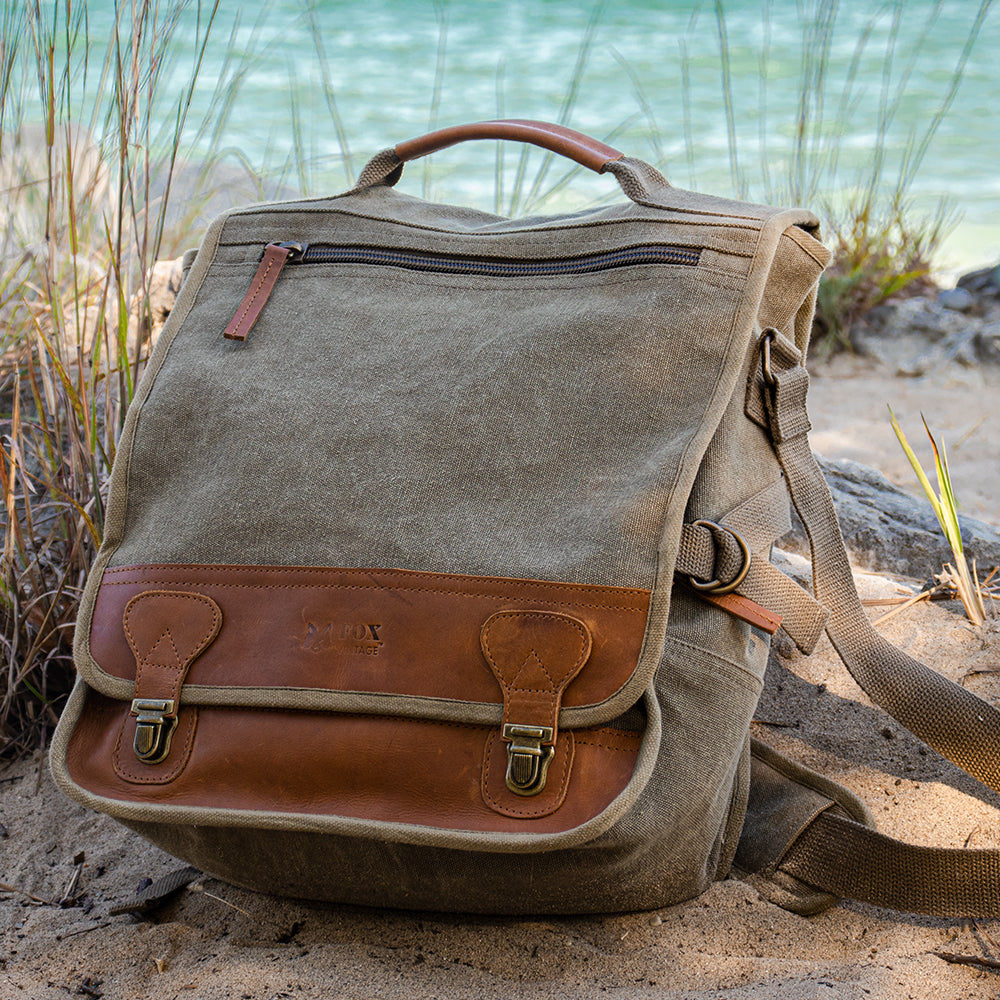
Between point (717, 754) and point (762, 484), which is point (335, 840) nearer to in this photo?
point (717, 754)

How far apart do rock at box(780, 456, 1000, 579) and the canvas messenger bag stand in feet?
2.55

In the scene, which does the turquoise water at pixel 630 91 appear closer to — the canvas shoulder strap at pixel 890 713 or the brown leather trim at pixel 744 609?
the canvas shoulder strap at pixel 890 713

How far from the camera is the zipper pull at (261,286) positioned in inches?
60.6

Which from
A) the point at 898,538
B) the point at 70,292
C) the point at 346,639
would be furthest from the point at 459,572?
the point at 70,292

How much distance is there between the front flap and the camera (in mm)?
1141

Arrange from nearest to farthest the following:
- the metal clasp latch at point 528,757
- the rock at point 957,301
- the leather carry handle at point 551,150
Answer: the metal clasp latch at point 528,757 < the leather carry handle at point 551,150 < the rock at point 957,301

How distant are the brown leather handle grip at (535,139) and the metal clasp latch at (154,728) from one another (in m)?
1.08

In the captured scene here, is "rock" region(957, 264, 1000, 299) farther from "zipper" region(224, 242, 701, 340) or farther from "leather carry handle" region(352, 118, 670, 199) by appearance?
"zipper" region(224, 242, 701, 340)

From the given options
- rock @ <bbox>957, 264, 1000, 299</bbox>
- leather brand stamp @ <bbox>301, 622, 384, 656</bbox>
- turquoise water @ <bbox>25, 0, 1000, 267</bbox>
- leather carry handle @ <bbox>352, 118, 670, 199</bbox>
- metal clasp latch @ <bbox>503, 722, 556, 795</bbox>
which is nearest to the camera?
metal clasp latch @ <bbox>503, 722, 556, 795</bbox>

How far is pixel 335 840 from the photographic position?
3.92 ft

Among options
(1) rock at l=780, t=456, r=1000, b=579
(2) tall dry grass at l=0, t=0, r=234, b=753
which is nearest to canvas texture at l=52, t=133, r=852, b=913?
(2) tall dry grass at l=0, t=0, r=234, b=753

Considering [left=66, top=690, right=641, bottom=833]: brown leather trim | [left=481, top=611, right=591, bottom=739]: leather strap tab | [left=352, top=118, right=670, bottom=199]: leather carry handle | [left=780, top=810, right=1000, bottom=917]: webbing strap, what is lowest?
[left=780, top=810, right=1000, bottom=917]: webbing strap

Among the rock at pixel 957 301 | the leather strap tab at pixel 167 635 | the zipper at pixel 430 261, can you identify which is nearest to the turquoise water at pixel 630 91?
the rock at pixel 957 301

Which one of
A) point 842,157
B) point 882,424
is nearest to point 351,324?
point 882,424
